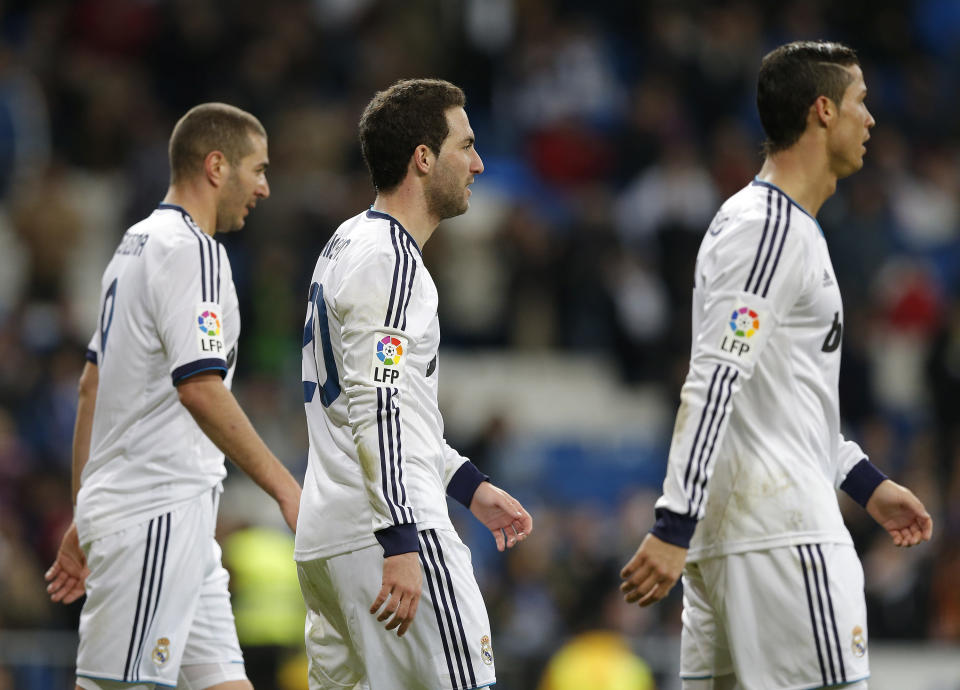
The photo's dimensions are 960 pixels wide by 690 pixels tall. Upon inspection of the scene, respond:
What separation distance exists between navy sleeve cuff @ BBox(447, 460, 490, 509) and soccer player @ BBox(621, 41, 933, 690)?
0.82 metres

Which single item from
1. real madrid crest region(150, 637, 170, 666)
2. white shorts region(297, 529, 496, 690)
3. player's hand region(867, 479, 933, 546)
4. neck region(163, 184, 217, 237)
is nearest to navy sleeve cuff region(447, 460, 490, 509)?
white shorts region(297, 529, 496, 690)

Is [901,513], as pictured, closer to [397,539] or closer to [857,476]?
[857,476]

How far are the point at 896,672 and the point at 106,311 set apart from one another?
6694mm

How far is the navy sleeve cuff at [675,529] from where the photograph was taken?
4543 millimetres

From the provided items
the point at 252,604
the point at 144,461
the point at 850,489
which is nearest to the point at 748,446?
the point at 850,489

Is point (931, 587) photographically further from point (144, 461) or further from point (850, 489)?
point (144, 461)

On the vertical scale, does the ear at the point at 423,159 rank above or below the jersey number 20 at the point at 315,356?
above

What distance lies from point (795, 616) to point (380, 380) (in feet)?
4.78

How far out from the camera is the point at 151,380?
5.75 metres

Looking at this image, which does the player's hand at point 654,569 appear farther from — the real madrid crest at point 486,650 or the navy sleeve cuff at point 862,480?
the navy sleeve cuff at point 862,480

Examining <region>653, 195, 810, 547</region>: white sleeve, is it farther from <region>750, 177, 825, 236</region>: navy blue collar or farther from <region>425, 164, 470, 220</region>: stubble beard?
<region>425, 164, 470, 220</region>: stubble beard

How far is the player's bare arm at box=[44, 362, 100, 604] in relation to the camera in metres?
6.18

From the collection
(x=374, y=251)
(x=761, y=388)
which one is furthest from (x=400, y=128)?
(x=761, y=388)

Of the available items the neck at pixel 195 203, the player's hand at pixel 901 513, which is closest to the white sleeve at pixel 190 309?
the neck at pixel 195 203
